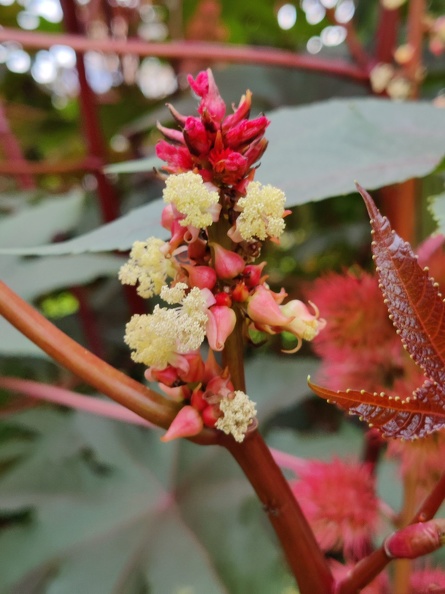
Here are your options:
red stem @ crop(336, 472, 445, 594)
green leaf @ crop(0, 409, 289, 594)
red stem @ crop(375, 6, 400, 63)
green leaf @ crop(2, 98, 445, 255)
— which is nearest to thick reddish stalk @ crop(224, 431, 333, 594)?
red stem @ crop(336, 472, 445, 594)

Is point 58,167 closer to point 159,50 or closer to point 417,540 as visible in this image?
point 159,50

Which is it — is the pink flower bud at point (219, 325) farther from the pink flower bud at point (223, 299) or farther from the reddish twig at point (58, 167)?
the reddish twig at point (58, 167)

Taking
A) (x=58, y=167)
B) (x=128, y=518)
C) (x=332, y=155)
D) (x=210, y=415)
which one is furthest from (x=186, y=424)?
(x=58, y=167)

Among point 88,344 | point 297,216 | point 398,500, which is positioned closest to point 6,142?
point 88,344

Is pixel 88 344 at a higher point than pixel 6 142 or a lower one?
lower

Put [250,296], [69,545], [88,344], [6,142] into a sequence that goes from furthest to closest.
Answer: [6,142]
[88,344]
[69,545]
[250,296]

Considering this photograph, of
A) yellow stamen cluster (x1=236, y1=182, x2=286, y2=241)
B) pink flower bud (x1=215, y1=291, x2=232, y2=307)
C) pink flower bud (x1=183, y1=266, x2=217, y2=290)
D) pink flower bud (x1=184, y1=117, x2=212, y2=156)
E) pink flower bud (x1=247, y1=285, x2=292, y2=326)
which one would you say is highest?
pink flower bud (x1=184, y1=117, x2=212, y2=156)

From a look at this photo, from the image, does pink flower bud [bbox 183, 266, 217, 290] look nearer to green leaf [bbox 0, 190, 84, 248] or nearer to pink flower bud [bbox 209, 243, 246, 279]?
pink flower bud [bbox 209, 243, 246, 279]

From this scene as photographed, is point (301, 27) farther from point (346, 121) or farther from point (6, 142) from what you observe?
point (346, 121)
